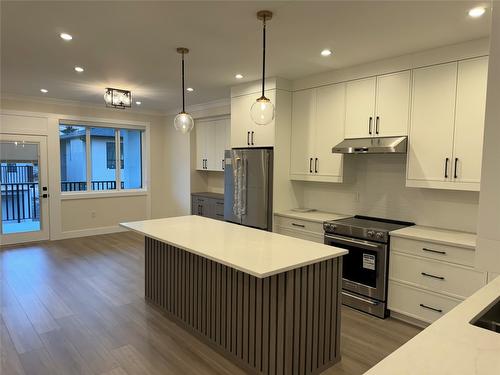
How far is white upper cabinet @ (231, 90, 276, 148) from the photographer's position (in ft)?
14.4

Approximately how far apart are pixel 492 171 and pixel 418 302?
2.15 meters

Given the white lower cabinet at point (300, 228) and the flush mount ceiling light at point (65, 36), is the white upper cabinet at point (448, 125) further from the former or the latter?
the flush mount ceiling light at point (65, 36)

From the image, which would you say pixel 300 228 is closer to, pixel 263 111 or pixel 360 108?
pixel 360 108

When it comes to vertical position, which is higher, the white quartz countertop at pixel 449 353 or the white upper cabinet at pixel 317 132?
the white upper cabinet at pixel 317 132

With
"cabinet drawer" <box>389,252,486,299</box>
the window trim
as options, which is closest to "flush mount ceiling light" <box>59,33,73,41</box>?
"cabinet drawer" <box>389,252,486,299</box>

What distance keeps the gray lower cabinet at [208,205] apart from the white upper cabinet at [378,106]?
2.82m

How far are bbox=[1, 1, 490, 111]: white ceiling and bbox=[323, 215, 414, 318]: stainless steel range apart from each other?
1784 mm

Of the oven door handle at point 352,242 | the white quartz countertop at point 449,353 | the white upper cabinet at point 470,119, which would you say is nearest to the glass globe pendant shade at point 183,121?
the oven door handle at point 352,242

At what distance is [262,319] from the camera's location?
231 cm

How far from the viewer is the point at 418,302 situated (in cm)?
315

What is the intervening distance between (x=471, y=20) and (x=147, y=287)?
12.8 ft

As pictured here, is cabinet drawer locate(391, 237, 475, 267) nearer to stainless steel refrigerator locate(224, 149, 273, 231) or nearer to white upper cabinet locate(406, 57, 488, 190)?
white upper cabinet locate(406, 57, 488, 190)

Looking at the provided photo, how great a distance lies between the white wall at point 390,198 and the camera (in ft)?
11.0

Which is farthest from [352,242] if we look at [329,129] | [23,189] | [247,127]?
[23,189]
